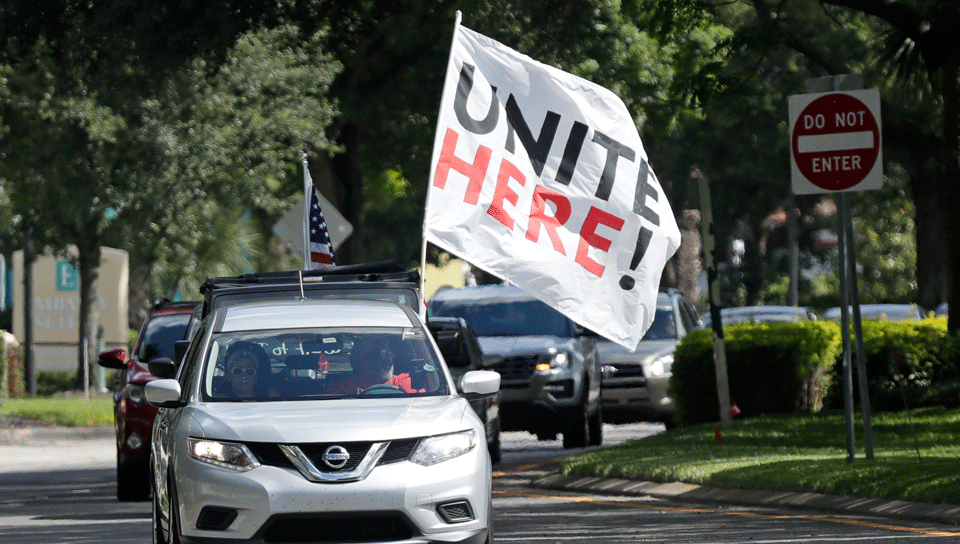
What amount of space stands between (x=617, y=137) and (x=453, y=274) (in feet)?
298

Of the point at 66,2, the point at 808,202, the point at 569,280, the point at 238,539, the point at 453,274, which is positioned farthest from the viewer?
the point at 453,274

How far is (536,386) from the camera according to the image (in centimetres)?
1816

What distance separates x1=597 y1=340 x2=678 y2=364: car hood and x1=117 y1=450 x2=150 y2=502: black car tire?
7.57 meters

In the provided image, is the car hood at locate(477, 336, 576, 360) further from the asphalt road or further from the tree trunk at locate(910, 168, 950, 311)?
the tree trunk at locate(910, 168, 950, 311)

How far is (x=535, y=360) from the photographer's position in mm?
18203

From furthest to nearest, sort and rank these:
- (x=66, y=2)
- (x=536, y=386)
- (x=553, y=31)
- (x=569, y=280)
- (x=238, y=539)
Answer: (x=553, y=31) < (x=66, y=2) < (x=536, y=386) < (x=569, y=280) < (x=238, y=539)

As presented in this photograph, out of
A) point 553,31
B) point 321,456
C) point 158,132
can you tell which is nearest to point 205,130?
point 158,132

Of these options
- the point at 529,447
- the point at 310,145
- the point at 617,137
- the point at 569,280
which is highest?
the point at 310,145

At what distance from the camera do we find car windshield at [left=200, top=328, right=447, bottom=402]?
28.7ft

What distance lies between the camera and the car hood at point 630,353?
20.9m

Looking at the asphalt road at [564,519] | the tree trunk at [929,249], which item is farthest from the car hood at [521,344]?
the tree trunk at [929,249]

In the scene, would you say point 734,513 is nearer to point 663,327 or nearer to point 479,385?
point 479,385

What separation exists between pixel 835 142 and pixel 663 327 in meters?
8.95

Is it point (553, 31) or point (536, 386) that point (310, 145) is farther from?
point (536, 386)
